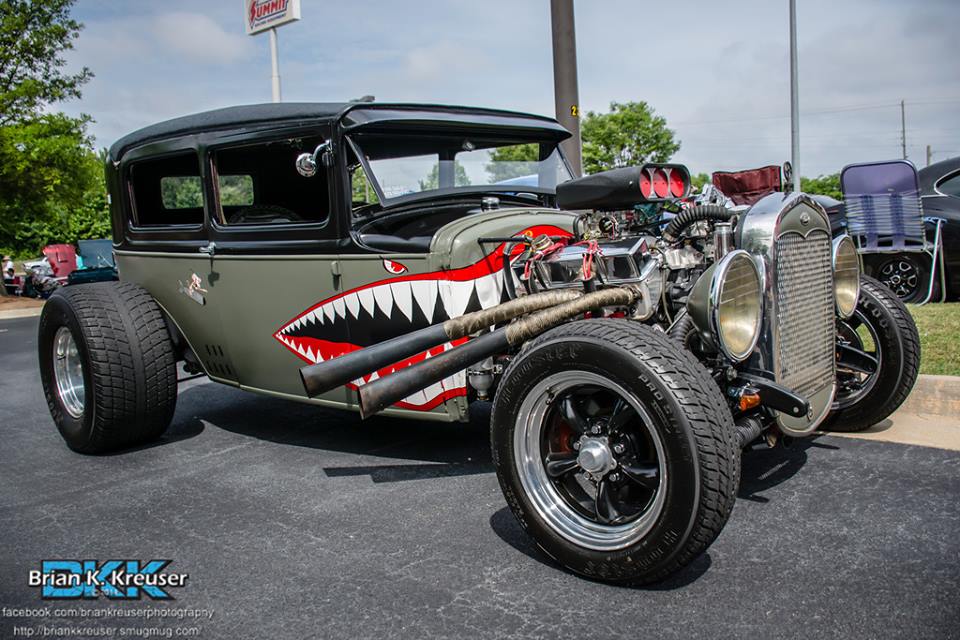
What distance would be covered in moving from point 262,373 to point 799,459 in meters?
2.82

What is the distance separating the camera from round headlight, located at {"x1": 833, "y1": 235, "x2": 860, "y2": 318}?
138 inches

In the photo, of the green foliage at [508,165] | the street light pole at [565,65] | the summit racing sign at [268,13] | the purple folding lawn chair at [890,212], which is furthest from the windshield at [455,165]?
the summit racing sign at [268,13]

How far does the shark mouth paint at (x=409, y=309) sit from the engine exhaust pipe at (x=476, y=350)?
46cm

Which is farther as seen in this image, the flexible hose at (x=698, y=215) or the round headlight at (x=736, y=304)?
the flexible hose at (x=698, y=215)

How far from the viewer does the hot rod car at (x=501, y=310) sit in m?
2.57

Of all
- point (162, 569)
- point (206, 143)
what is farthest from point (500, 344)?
point (206, 143)

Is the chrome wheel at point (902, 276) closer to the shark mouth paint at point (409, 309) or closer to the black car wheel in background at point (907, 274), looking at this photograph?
the black car wheel in background at point (907, 274)

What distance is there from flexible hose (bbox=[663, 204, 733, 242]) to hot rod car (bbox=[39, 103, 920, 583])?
0.05ft

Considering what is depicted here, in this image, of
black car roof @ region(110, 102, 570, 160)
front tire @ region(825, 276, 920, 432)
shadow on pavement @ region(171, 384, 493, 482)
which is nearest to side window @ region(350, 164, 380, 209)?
black car roof @ region(110, 102, 570, 160)

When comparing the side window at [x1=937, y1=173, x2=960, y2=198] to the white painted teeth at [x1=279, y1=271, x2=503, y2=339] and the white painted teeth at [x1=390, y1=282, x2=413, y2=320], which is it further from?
the white painted teeth at [x1=390, y1=282, x2=413, y2=320]

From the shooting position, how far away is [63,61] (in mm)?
18016

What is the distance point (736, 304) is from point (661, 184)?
2.71 ft

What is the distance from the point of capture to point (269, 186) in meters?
4.65

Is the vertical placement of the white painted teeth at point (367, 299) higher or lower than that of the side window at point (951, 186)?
lower
